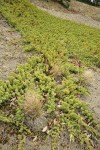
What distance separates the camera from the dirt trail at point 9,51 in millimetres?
9400

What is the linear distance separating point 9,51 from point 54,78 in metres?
2.65

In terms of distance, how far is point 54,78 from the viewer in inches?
364

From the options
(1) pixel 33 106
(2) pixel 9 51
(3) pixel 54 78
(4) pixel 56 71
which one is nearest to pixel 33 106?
(1) pixel 33 106

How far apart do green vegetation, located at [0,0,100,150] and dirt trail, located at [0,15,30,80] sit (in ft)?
1.02

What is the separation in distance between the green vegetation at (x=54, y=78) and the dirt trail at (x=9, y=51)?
0.31 meters

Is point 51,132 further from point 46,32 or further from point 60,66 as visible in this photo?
point 46,32

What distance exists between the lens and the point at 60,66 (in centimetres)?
994

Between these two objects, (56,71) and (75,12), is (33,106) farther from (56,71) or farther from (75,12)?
(75,12)

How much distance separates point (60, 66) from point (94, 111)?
257cm

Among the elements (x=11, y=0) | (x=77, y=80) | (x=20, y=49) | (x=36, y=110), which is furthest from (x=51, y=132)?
(x=11, y=0)

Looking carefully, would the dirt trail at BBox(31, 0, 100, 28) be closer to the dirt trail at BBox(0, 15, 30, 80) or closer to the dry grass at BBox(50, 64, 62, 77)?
the dirt trail at BBox(0, 15, 30, 80)

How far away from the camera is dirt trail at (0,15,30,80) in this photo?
30.8ft

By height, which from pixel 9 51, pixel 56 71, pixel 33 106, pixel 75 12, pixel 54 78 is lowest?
pixel 75 12

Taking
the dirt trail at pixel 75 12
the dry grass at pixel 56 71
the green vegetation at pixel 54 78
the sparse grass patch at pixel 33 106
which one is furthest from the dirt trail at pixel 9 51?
the dirt trail at pixel 75 12
